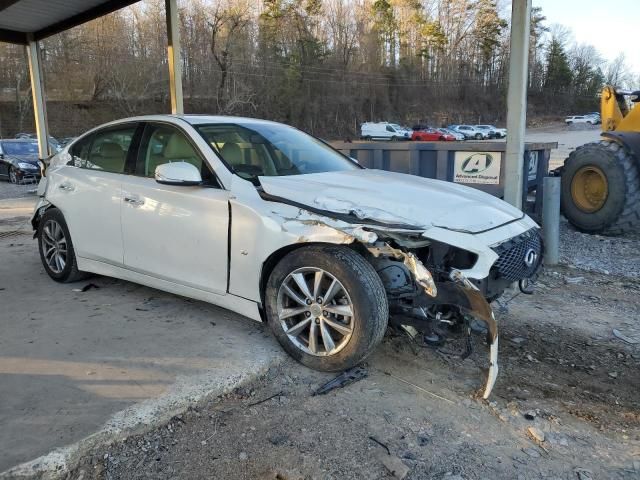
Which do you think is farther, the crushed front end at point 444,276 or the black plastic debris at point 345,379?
the black plastic debris at point 345,379

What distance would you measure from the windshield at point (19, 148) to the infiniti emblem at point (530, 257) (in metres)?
17.6

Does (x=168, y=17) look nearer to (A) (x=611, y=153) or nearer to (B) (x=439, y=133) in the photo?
(A) (x=611, y=153)

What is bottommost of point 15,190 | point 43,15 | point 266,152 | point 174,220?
point 15,190

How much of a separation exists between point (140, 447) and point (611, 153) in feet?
24.1

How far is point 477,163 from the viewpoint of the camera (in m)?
6.91

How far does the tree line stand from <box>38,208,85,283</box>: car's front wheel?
48.6 meters

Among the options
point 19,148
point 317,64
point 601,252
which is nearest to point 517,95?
point 601,252

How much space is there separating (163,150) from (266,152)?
0.86 m

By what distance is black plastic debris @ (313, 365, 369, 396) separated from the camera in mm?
3266

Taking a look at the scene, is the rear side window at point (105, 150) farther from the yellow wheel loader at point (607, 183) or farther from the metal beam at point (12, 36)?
the metal beam at point (12, 36)

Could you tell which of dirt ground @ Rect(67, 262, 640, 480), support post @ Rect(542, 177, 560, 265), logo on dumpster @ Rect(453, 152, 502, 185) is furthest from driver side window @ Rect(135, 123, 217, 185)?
support post @ Rect(542, 177, 560, 265)

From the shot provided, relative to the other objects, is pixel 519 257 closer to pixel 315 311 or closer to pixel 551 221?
pixel 315 311

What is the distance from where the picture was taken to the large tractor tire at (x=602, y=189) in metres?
7.40

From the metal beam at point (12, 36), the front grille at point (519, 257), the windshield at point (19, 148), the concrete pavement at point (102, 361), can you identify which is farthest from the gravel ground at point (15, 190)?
the front grille at point (519, 257)
